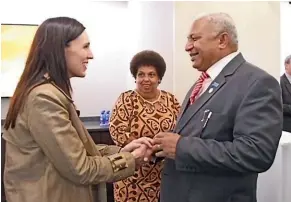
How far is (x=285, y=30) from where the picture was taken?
4.66 m

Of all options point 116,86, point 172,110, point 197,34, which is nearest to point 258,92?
point 197,34

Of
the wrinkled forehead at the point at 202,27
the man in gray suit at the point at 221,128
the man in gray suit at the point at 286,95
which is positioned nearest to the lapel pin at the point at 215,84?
the man in gray suit at the point at 221,128

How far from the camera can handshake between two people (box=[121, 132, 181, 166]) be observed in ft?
5.51

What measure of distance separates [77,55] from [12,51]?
269cm

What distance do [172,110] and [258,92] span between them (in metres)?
Result: 1.27

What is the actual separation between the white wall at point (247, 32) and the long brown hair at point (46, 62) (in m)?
2.75

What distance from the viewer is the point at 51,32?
1521 millimetres

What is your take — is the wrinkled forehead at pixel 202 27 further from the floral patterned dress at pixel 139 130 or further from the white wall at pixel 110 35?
A: the white wall at pixel 110 35

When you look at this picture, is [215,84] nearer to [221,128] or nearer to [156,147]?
[221,128]

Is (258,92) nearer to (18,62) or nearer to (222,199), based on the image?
(222,199)

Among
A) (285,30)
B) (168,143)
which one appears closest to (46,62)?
(168,143)

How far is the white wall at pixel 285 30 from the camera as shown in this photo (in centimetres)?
450

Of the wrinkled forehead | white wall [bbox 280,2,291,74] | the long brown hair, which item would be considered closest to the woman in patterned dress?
the wrinkled forehead

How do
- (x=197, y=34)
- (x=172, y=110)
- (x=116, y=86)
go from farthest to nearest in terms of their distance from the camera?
(x=116, y=86)
(x=172, y=110)
(x=197, y=34)
